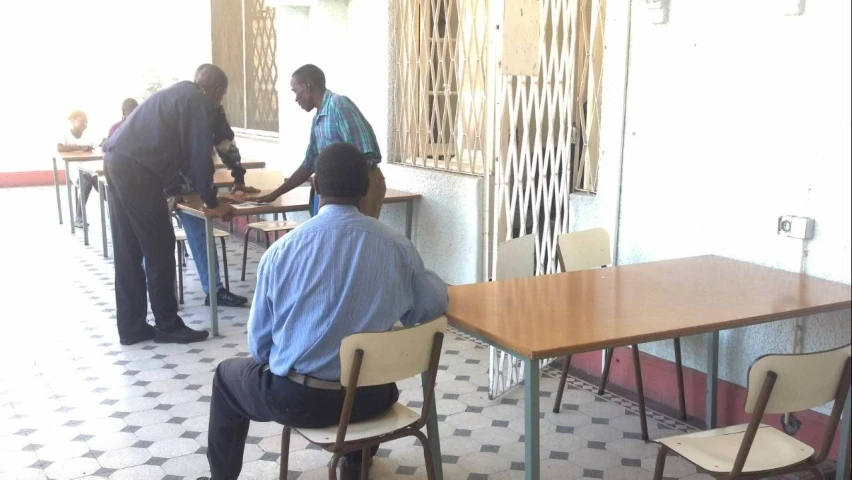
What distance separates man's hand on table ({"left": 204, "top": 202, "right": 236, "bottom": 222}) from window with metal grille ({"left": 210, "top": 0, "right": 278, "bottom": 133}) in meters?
3.33

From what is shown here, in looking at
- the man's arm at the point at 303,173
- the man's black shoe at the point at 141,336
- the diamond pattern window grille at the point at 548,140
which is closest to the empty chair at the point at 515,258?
the diamond pattern window grille at the point at 548,140

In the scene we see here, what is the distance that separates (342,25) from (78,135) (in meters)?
3.79

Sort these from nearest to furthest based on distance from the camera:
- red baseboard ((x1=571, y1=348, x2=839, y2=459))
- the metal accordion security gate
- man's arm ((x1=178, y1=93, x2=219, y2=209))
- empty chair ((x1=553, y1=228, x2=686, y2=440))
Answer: red baseboard ((x1=571, y1=348, x2=839, y2=459)) < empty chair ((x1=553, y1=228, x2=686, y2=440)) < the metal accordion security gate < man's arm ((x1=178, y1=93, x2=219, y2=209))

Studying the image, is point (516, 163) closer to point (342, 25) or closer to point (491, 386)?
point (491, 386)

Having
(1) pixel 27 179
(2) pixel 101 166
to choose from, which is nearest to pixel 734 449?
(2) pixel 101 166

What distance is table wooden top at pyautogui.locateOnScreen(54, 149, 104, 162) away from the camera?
24.5 ft

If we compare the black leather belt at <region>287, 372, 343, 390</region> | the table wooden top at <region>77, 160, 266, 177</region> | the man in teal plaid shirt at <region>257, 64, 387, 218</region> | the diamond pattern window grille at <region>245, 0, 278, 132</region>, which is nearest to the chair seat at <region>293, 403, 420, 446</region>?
the black leather belt at <region>287, 372, 343, 390</region>

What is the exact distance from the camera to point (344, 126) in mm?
4422

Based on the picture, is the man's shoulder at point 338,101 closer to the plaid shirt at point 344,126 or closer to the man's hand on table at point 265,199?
the plaid shirt at point 344,126

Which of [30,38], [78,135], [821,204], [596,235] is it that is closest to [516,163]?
[596,235]

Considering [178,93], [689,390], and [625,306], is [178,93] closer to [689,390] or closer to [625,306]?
[625,306]

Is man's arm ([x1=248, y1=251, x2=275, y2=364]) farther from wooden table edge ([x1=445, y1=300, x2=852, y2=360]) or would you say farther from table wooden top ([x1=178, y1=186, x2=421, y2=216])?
table wooden top ([x1=178, y1=186, x2=421, y2=216])

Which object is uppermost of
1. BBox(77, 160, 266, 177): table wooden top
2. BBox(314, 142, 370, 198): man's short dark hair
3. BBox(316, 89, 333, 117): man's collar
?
BBox(316, 89, 333, 117): man's collar

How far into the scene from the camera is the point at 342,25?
242 inches
